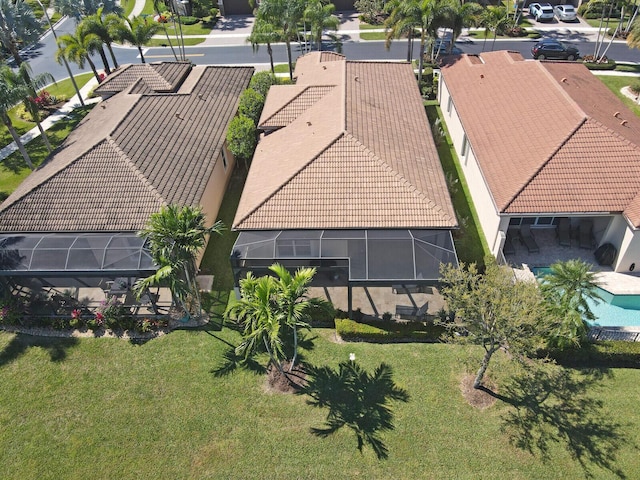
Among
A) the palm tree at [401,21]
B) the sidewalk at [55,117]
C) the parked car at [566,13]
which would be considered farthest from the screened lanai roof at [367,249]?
the parked car at [566,13]

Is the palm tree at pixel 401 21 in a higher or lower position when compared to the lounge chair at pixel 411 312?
higher

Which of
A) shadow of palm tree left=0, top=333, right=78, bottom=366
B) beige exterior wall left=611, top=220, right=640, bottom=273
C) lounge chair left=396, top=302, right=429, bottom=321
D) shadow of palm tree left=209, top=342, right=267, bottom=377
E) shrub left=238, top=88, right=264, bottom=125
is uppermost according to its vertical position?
shrub left=238, top=88, right=264, bottom=125

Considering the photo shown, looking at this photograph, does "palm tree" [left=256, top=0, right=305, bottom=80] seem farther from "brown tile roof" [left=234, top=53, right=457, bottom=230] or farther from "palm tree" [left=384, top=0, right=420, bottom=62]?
"brown tile roof" [left=234, top=53, right=457, bottom=230]

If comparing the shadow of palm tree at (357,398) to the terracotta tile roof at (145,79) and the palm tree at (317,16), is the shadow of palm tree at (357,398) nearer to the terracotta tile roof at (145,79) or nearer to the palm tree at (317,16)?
the terracotta tile roof at (145,79)

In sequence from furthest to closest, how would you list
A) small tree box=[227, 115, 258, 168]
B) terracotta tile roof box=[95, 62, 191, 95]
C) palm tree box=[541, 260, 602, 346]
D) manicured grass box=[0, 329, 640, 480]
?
terracotta tile roof box=[95, 62, 191, 95] → small tree box=[227, 115, 258, 168] → palm tree box=[541, 260, 602, 346] → manicured grass box=[0, 329, 640, 480]

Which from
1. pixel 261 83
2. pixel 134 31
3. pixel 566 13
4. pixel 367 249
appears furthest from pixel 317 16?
pixel 566 13

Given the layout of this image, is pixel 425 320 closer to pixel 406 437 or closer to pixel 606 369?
pixel 406 437

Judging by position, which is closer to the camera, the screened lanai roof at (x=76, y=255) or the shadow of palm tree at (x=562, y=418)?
the shadow of palm tree at (x=562, y=418)

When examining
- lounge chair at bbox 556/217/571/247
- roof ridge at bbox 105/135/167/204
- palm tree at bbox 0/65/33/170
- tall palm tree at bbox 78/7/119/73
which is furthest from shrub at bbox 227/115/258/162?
tall palm tree at bbox 78/7/119/73
